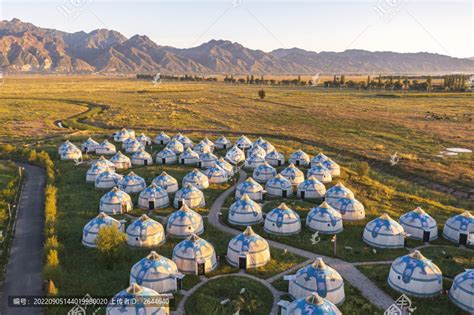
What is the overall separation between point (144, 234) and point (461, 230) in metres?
35.0

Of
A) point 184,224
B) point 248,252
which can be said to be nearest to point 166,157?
point 184,224

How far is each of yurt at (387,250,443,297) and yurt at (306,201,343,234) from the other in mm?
11885

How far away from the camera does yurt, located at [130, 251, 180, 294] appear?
112ft

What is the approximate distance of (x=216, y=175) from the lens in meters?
64.4

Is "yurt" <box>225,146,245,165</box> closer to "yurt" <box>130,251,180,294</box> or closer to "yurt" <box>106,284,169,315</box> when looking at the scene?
"yurt" <box>130,251,180,294</box>

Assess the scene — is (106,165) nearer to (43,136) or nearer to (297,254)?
(297,254)

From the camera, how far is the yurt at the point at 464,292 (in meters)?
32.1

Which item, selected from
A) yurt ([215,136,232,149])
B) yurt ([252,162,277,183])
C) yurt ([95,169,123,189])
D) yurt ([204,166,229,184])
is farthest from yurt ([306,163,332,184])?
yurt ([95,169,123,189])

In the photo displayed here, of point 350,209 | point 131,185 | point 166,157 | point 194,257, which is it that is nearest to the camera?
point 194,257

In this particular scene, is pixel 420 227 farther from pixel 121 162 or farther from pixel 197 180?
pixel 121 162

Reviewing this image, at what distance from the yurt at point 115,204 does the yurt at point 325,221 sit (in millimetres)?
24069

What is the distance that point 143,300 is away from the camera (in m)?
29.5

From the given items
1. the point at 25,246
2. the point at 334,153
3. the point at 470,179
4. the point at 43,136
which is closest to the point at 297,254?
the point at 25,246

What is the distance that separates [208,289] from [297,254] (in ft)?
37.3
